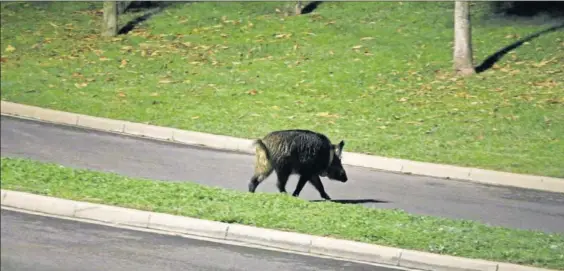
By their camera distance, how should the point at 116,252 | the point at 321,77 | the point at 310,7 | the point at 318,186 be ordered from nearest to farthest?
the point at 116,252 → the point at 318,186 → the point at 321,77 → the point at 310,7

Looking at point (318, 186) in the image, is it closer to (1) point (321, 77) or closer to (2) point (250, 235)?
(2) point (250, 235)

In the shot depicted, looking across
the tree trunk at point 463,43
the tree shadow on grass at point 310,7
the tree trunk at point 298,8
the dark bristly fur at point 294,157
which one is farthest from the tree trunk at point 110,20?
the dark bristly fur at point 294,157

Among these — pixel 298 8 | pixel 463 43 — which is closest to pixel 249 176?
pixel 463 43

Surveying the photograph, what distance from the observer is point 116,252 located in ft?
33.4

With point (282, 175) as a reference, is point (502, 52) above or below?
below

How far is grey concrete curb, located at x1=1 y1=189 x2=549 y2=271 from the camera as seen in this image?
10.6m

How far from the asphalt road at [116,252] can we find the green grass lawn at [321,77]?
19.8 ft

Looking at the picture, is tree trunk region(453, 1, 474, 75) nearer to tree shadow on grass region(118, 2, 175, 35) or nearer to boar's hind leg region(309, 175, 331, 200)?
boar's hind leg region(309, 175, 331, 200)

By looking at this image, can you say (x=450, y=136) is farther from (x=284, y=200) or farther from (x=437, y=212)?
(x=284, y=200)

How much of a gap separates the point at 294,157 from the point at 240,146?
Result: 409 cm

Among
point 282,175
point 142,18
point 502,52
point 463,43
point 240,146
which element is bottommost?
point 142,18

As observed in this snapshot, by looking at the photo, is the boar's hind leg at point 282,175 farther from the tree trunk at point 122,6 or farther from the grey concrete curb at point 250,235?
the tree trunk at point 122,6

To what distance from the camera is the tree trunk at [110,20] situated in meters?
24.5

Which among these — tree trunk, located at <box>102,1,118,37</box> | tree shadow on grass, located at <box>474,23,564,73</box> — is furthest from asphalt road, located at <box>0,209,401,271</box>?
tree trunk, located at <box>102,1,118,37</box>
